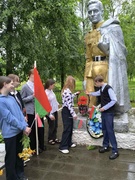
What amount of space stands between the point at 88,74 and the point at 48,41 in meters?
5.14

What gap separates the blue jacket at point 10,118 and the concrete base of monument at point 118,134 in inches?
73.5

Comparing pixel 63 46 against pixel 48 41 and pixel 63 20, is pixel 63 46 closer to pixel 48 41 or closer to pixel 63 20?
pixel 48 41

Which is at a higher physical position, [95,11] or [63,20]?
[63,20]

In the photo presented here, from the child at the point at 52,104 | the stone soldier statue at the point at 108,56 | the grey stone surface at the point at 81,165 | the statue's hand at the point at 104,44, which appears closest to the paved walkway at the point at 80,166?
the grey stone surface at the point at 81,165

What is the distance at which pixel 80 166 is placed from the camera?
342cm

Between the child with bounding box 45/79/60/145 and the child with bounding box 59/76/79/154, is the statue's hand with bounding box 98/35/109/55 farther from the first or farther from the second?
the child with bounding box 45/79/60/145

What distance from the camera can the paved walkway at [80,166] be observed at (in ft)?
10.2

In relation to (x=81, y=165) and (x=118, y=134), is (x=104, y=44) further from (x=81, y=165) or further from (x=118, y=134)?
(x=81, y=165)

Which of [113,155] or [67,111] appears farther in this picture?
[67,111]

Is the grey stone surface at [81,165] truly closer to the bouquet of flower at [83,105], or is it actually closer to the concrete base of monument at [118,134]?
the concrete base of monument at [118,134]

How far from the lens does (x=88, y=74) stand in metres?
4.86

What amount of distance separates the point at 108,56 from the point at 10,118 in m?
2.78

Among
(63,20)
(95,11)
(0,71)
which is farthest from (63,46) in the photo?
(95,11)

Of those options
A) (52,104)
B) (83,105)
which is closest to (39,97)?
(52,104)
